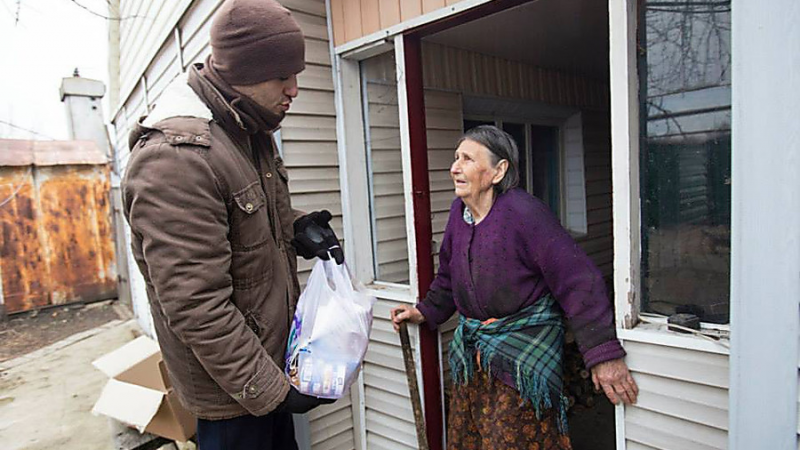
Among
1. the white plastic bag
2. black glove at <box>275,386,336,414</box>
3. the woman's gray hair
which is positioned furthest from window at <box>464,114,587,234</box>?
black glove at <box>275,386,336,414</box>

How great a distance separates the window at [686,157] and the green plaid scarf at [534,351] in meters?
0.33

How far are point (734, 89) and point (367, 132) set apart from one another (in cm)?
175

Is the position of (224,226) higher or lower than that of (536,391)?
higher

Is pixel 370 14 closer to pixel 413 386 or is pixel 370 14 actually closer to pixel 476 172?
pixel 476 172

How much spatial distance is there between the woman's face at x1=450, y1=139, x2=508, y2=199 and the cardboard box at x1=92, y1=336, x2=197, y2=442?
87.0 inches

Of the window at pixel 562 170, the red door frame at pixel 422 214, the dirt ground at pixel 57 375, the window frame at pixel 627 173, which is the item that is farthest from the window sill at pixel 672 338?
the window at pixel 562 170

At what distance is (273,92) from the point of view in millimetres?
1338

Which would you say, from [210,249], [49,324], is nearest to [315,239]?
[210,249]

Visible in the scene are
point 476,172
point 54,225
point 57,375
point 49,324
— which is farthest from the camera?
point 54,225

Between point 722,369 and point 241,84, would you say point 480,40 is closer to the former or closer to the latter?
point 241,84

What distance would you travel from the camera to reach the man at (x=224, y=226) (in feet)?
3.74

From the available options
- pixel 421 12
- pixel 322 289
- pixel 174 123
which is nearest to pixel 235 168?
pixel 174 123

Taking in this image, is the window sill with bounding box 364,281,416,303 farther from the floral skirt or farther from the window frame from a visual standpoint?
the window frame

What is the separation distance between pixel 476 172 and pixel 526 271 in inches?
16.2
